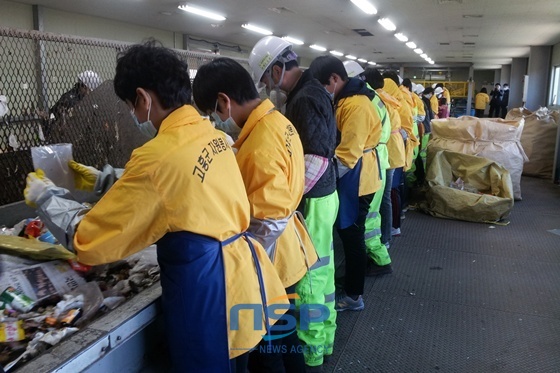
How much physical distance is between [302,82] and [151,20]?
9.80 meters

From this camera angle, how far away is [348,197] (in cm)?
268

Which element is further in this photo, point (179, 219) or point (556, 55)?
point (556, 55)

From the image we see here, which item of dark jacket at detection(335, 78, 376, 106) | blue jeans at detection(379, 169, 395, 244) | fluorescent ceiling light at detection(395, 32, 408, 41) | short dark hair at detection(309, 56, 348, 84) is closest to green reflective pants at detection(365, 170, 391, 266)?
blue jeans at detection(379, 169, 395, 244)

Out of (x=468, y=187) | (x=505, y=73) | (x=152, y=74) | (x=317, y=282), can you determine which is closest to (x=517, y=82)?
(x=505, y=73)

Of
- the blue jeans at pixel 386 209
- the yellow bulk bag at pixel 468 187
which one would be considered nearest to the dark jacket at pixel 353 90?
the blue jeans at pixel 386 209

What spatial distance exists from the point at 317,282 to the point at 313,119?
0.75 meters

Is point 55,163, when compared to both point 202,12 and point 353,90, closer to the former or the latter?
point 353,90

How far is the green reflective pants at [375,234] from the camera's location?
3201 millimetres

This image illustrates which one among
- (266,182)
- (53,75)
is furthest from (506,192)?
(53,75)

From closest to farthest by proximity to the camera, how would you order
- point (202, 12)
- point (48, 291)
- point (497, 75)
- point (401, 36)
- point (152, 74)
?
point (152, 74)
point (48, 291)
point (202, 12)
point (401, 36)
point (497, 75)

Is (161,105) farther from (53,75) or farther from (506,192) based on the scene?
(506,192)

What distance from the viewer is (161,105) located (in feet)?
3.96

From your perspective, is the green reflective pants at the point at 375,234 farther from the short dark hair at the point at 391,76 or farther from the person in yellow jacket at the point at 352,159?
the short dark hair at the point at 391,76

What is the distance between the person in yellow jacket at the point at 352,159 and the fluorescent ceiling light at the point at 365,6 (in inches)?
260
